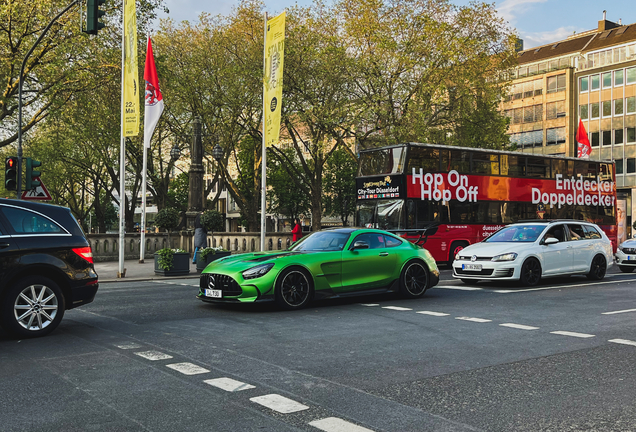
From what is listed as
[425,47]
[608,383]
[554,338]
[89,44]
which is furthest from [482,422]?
[425,47]

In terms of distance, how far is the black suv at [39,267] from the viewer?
795 centimetres

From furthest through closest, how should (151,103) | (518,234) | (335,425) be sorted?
(151,103), (518,234), (335,425)

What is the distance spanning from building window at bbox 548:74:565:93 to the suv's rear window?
64436 millimetres

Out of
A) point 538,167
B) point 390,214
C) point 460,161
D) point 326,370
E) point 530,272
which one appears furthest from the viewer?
point 538,167

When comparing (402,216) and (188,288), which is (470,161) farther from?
(188,288)

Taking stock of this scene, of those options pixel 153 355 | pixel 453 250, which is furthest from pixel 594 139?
pixel 153 355

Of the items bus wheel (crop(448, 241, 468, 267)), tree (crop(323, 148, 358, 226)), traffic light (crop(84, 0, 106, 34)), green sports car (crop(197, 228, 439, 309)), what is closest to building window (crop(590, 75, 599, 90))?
tree (crop(323, 148, 358, 226))

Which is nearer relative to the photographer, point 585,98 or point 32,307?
point 32,307

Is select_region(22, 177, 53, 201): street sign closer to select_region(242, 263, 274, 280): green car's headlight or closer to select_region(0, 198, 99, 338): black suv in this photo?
select_region(242, 263, 274, 280): green car's headlight

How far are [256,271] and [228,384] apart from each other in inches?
189

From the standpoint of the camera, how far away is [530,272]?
15156 mm

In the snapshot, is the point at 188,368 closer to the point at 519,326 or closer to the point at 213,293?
the point at 213,293

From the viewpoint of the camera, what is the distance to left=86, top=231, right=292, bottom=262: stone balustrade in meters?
27.8

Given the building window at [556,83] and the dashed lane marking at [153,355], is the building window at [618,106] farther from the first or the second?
the dashed lane marking at [153,355]
